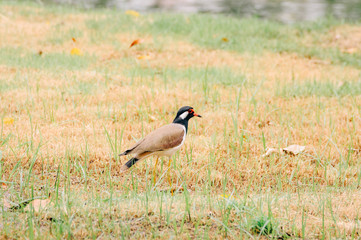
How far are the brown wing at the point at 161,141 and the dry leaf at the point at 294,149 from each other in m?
1.21

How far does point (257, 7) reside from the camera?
13.3m

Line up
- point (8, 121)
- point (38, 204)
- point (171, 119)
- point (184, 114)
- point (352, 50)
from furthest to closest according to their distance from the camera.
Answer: point (352, 50) → point (171, 119) → point (8, 121) → point (184, 114) → point (38, 204)

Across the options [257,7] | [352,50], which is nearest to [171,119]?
[352,50]

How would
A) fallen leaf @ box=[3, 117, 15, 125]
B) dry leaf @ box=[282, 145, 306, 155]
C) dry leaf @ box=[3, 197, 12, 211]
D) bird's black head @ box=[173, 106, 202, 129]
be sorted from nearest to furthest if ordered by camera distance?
1. dry leaf @ box=[3, 197, 12, 211]
2. bird's black head @ box=[173, 106, 202, 129]
3. dry leaf @ box=[282, 145, 306, 155]
4. fallen leaf @ box=[3, 117, 15, 125]

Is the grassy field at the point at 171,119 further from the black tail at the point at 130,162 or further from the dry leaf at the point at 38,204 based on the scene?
the black tail at the point at 130,162

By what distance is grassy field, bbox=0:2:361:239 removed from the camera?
2871 millimetres

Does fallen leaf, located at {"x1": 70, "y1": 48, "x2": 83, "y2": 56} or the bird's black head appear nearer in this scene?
the bird's black head

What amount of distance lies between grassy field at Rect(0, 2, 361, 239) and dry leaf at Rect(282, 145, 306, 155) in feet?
0.29

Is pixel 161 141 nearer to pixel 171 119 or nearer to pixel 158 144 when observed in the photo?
pixel 158 144

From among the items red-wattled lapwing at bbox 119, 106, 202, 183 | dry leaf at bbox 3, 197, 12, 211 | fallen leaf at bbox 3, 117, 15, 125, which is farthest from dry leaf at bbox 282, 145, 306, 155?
fallen leaf at bbox 3, 117, 15, 125

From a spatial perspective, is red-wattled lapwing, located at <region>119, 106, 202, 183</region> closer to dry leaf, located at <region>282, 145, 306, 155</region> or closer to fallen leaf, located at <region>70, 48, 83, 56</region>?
dry leaf, located at <region>282, 145, 306, 155</region>

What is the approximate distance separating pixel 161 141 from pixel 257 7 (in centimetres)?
1079

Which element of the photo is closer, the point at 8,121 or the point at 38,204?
the point at 38,204

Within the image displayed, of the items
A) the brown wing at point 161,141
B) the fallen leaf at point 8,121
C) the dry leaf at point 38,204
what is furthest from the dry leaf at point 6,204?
the fallen leaf at point 8,121
